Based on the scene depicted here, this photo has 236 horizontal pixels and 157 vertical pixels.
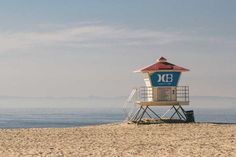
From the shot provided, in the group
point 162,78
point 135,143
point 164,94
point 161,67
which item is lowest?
point 135,143

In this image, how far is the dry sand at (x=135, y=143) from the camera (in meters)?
16.6

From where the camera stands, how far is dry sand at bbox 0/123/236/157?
1658 centimetres

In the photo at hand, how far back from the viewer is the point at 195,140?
20719mm

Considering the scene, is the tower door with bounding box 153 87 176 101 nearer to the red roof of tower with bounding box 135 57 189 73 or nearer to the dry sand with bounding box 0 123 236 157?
the red roof of tower with bounding box 135 57 189 73

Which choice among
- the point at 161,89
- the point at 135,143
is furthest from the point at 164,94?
the point at 135,143

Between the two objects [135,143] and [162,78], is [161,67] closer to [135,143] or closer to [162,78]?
[162,78]

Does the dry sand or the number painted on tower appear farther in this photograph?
the number painted on tower

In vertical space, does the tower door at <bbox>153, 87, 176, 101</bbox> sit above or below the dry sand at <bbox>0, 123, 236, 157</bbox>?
above

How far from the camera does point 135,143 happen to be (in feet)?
64.4

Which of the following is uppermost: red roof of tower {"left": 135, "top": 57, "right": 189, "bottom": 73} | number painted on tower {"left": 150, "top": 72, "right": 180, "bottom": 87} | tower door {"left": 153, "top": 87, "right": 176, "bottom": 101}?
red roof of tower {"left": 135, "top": 57, "right": 189, "bottom": 73}

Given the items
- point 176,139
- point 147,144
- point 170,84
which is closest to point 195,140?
point 176,139

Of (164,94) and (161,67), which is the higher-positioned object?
(161,67)

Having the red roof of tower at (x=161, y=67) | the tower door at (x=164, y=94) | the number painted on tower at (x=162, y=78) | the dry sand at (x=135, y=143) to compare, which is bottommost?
the dry sand at (x=135, y=143)

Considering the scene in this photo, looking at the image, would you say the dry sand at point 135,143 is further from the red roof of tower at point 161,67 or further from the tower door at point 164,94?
the red roof of tower at point 161,67
